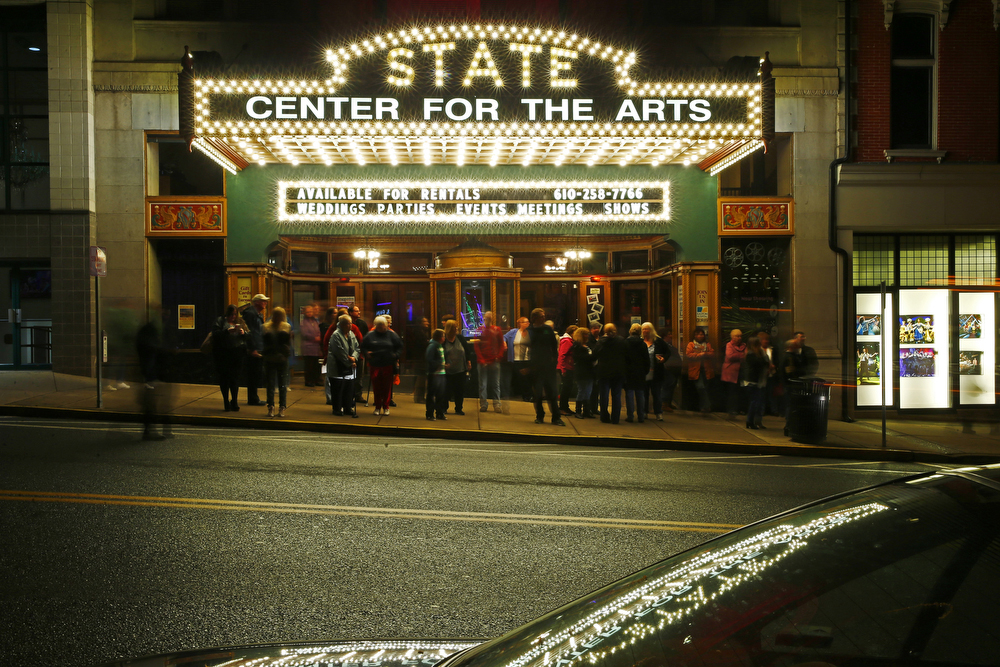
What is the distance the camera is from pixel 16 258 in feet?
52.5

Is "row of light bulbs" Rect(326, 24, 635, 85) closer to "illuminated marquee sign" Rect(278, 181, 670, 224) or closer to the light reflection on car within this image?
"illuminated marquee sign" Rect(278, 181, 670, 224)

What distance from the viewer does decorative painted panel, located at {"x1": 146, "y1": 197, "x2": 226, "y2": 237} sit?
16109 millimetres

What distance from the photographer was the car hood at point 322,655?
213 centimetres

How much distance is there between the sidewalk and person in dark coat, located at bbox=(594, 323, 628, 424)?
14.8 inches

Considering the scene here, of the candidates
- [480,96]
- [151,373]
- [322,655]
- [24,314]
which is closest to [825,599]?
[322,655]

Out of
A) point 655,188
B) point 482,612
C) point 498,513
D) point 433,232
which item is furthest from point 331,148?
point 482,612

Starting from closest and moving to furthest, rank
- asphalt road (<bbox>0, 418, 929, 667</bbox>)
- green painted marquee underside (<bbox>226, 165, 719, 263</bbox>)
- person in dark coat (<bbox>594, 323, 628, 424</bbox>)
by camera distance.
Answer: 1. asphalt road (<bbox>0, 418, 929, 667</bbox>)
2. person in dark coat (<bbox>594, 323, 628, 424</bbox>)
3. green painted marquee underside (<bbox>226, 165, 719, 263</bbox>)

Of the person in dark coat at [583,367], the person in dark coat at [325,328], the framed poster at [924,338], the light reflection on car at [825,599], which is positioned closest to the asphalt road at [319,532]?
the light reflection on car at [825,599]

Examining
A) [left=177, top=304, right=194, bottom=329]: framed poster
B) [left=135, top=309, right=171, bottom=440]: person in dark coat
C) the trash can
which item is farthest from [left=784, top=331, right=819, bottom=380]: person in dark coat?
[left=177, top=304, right=194, bottom=329]: framed poster

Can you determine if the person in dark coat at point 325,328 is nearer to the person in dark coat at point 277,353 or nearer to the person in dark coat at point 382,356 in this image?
the person in dark coat at point 382,356

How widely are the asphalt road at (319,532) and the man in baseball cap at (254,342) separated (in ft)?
10.7

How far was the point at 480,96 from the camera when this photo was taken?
13773 mm

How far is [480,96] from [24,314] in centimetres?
1124

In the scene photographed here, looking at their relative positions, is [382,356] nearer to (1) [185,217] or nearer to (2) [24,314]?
(1) [185,217]
